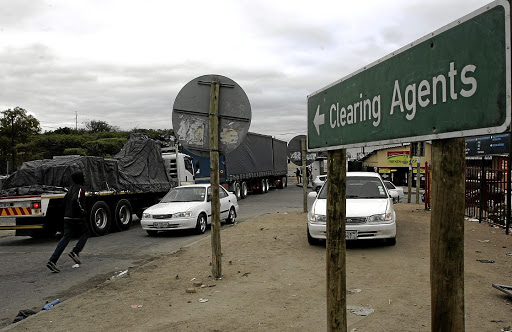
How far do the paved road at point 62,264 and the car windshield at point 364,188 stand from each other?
14.0 feet

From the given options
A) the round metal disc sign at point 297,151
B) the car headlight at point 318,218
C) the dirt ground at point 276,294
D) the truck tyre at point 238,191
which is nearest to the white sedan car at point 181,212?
the dirt ground at point 276,294

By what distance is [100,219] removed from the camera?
1416 cm

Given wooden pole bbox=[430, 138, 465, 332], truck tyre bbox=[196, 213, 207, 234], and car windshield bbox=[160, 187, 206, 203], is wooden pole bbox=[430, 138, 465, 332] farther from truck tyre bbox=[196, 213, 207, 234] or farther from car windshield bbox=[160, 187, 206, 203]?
car windshield bbox=[160, 187, 206, 203]

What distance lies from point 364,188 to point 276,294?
514cm

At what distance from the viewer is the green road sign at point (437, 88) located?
5.64 feet

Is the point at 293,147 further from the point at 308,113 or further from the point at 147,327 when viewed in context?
the point at 308,113

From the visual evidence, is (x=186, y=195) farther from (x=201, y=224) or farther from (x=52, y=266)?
(x=52, y=266)

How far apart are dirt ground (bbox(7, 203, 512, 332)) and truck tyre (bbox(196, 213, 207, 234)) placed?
315 centimetres

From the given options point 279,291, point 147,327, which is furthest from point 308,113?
point 279,291

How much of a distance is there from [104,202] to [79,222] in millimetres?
5307

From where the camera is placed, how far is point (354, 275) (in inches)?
280

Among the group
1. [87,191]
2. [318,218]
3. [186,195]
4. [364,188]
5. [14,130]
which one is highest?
[14,130]

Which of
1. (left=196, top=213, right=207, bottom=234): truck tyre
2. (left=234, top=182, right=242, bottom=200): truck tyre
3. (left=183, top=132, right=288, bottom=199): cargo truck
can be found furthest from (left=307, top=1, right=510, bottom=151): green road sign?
(left=234, top=182, right=242, bottom=200): truck tyre

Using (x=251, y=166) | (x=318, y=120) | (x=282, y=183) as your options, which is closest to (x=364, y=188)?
(x=318, y=120)
